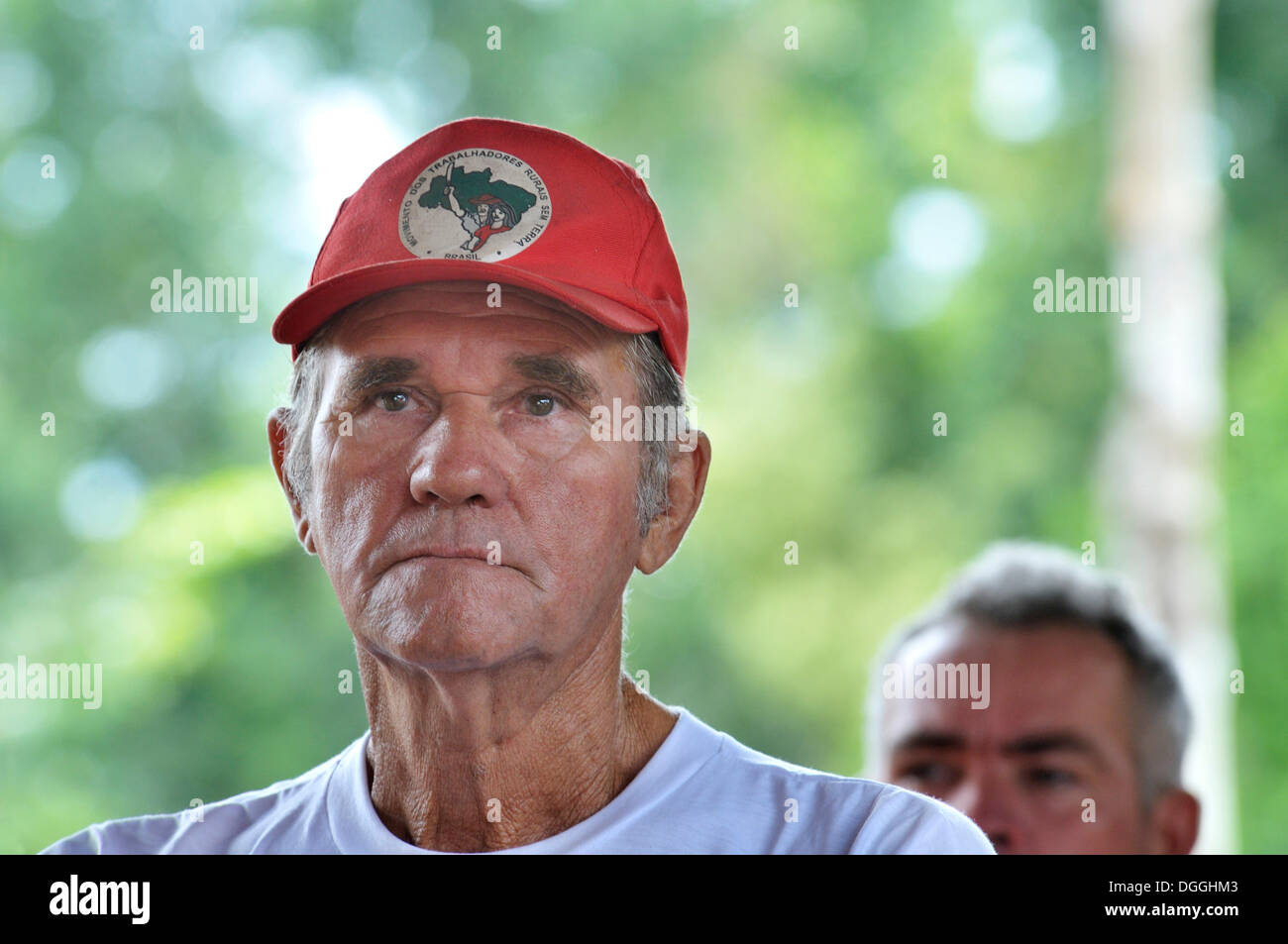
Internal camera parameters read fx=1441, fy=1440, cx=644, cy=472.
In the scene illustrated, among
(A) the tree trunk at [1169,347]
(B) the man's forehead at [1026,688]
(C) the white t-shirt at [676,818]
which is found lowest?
(C) the white t-shirt at [676,818]

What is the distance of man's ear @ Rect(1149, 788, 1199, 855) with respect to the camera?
2299mm

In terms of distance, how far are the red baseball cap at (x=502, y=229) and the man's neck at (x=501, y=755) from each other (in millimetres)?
392

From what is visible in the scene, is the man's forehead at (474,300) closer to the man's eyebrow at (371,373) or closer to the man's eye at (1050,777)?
the man's eyebrow at (371,373)

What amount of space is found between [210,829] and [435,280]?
690mm

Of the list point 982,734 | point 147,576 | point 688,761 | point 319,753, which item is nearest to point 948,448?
point 319,753

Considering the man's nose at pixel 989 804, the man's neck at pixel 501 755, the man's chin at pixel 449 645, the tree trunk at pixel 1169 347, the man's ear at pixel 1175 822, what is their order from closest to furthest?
the man's chin at pixel 449 645
the man's neck at pixel 501 755
the man's nose at pixel 989 804
the man's ear at pixel 1175 822
the tree trunk at pixel 1169 347

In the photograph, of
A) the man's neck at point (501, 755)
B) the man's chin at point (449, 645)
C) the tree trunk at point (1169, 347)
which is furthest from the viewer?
the tree trunk at point (1169, 347)

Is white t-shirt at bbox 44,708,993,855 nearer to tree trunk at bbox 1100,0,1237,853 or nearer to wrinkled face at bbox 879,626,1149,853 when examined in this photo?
wrinkled face at bbox 879,626,1149,853

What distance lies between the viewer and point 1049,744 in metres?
A: 2.24

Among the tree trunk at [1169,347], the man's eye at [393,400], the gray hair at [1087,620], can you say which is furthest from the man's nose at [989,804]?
the tree trunk at [1169,347]

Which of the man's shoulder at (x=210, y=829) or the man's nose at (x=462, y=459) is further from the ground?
the man's nose at (x=462, y=459)

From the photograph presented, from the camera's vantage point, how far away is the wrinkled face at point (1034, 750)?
220 cm

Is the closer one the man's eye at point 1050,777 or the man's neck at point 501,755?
the man's neck at point 501,755
